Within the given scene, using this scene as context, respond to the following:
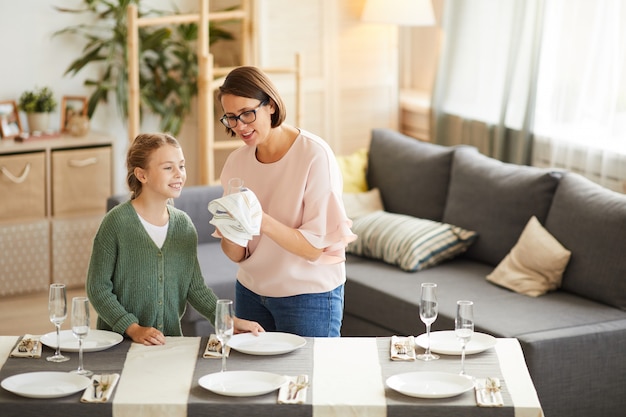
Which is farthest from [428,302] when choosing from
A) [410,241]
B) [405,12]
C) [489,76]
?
[405,12]

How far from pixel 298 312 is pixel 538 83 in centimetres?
246

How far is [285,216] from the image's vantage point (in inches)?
103

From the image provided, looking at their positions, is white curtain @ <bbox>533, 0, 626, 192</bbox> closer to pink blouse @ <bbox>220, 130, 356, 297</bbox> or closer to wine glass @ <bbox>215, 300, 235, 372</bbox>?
pink blouse @ <bbox>220, 130, 356, 297</bbox>

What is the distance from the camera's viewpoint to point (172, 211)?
2689mm

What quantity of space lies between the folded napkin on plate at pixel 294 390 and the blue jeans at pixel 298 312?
1.17 ft

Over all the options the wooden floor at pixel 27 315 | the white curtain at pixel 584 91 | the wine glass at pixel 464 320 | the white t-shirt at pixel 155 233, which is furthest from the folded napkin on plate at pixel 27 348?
the white curtain at pixel 584 91

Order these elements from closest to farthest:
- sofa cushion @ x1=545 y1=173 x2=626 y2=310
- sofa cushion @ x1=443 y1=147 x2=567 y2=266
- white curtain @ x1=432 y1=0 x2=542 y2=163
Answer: sofa cushion @ x1=545 y1=173 x2=626 y2=310 → sofa cushion @ x1=443 y1=147 x2=567 y2=266 → white curtain @ x1=432 y1=0 x2=542 y2=163

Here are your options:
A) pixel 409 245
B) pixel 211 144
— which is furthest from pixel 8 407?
pixel 211 144

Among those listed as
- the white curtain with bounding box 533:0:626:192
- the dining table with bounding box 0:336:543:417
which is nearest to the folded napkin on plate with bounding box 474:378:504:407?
the dining table with bounding box 0:336:543:417

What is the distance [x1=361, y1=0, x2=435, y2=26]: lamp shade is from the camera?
16.9 ft

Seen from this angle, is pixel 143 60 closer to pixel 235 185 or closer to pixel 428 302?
pixel 235 185

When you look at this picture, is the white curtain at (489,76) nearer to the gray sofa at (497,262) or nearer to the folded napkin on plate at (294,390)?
the gray sofa at (497,262)

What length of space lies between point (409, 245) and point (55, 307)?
2.11 meters

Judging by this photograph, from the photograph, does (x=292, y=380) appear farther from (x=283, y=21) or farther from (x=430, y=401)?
(x=283, y=21)
